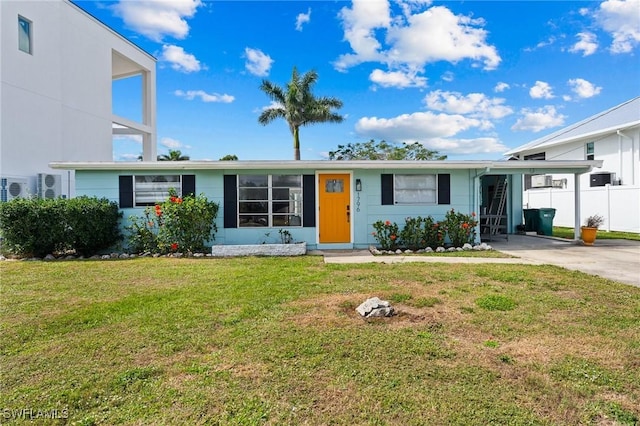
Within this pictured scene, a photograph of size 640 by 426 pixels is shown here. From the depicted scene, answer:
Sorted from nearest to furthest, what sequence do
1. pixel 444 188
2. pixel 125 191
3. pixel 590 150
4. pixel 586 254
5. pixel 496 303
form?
pixel 496 303 → pixel 586 254 → pixel 125 191 → pixel 444 188 → pixel 590 150

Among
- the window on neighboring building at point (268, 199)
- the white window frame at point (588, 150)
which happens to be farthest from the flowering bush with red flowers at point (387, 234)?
the white window frame at point (588, 150)

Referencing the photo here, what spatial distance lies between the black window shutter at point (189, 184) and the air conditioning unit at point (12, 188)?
549 centimetres

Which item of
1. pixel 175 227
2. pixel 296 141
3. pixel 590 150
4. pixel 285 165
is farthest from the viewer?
pixel 296 141

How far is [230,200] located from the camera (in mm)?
9352

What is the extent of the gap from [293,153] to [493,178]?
12.7 meters

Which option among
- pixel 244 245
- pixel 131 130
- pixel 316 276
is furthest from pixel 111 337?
pixel 131 130

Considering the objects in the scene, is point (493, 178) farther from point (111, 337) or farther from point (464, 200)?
point (111, 337)

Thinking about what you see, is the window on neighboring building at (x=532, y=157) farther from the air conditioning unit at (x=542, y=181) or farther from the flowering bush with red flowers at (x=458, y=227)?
the flowering bush with red flowers at (x=458, y=227)

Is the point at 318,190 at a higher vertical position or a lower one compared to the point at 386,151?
lower

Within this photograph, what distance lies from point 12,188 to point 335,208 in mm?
10019

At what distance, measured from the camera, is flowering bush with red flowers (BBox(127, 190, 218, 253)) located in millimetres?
8617

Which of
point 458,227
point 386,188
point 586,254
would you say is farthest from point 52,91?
point 586,254

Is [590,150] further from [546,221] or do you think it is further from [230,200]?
[230,200]

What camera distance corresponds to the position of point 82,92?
1484 cm
